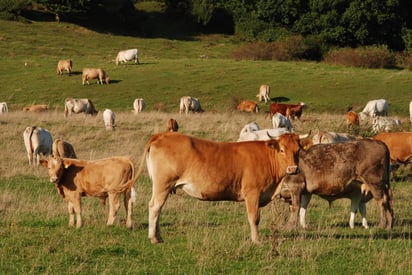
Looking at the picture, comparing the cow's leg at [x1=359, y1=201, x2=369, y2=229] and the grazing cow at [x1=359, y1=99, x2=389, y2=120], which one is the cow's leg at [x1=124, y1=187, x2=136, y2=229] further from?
the grazing cow at [x1=359, y1=99, x2=389, y2=120]

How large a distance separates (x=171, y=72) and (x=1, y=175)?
2874 centimetres

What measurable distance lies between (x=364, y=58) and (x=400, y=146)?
1440 inches

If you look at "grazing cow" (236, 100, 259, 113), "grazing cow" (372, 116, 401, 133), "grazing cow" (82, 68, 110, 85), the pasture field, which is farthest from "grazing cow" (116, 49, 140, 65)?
"grazing cow" (372, 116, 401, 133)

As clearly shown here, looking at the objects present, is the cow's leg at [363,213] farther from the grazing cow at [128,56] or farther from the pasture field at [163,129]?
the grazing cow at [128,56]

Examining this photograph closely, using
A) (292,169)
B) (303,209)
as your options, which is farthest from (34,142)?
(292,169)

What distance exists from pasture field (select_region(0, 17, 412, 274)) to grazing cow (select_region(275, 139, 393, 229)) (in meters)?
0.34

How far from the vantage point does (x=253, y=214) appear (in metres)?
10.4

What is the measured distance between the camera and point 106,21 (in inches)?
2736

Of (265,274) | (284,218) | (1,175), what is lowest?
(1,175)

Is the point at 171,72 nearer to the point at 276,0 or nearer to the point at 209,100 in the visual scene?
the point at 209,100

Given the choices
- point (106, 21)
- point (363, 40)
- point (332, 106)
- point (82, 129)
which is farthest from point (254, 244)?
point (106, 21)

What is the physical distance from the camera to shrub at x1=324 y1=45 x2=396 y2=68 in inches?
2106

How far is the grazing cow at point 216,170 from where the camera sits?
34.2 feet

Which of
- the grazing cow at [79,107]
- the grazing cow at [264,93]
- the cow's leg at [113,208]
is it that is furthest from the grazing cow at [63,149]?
the grazing cow at [264,93]
